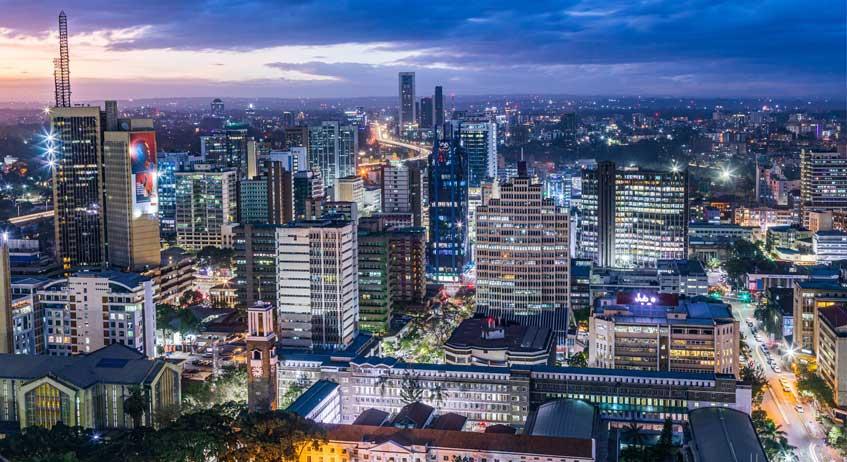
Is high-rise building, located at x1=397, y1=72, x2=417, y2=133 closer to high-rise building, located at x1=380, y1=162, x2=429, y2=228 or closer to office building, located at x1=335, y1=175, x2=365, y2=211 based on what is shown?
office building, located at x1=335, y1=175, x2=365, y2=211

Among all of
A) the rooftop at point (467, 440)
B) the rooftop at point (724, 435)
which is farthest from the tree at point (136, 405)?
the rooftop at point (724, 435)

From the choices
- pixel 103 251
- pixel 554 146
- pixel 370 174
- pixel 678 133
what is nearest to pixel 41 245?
pixel 103 251

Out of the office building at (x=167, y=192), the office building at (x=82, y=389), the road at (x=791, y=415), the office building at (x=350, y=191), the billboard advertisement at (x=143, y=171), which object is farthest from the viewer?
the office building at (x=350, y=191)

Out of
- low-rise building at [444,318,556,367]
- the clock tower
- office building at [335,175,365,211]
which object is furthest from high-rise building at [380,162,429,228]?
the clock tower

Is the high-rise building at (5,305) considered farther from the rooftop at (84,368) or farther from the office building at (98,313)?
the rooftop at (84,368)

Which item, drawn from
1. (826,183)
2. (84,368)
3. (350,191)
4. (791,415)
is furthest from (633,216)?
(84,368)

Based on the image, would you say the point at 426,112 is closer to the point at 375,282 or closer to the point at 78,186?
the point at 78,186
